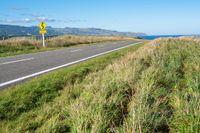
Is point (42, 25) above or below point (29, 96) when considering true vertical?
above

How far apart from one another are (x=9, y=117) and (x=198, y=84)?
380cm

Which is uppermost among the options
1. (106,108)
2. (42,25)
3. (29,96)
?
(42,25)

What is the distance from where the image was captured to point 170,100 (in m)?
4.93

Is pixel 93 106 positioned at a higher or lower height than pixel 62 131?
higher

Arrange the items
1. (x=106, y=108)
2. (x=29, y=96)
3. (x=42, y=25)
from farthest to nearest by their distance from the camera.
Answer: (x=42, y=25), (x=29, y=96), (x=106, y=108)

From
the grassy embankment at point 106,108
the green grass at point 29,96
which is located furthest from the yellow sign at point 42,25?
the grassy embankment at point 106,108

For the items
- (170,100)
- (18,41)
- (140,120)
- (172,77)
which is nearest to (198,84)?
(170,100)

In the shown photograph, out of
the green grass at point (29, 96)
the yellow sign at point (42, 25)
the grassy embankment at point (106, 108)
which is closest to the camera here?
the grassy embankment at point (106, 108)

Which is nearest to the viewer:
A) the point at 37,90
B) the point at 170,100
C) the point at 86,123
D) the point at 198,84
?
the point at 86,123

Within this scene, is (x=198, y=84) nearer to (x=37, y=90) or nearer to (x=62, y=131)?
(x=62, y=131)

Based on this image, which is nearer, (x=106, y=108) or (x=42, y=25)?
(x=106, y=108)

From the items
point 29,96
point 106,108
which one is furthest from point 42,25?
point 106,108

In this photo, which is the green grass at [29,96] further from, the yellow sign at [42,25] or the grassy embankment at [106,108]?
the yellow sign at [42,25]

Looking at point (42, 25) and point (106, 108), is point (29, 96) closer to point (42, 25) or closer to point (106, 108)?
point (106, 108)
